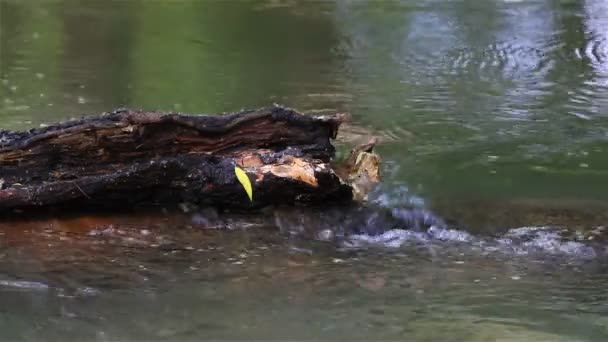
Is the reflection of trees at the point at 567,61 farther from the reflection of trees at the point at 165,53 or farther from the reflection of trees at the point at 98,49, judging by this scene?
the reflection of trees at the point at 98,49

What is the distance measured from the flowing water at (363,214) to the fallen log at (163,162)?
149mm

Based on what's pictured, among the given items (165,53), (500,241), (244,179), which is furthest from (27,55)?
(500,241)

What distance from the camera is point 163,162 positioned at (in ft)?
16.8

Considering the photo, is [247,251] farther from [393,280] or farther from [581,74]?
[581,74]

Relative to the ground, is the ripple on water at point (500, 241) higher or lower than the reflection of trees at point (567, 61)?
lower

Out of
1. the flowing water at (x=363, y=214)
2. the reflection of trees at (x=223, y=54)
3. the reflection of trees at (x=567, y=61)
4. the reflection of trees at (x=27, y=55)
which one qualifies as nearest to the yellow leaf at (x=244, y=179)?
the flowing water at (x=363, y=214)

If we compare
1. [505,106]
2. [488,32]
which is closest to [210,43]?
[488,32]

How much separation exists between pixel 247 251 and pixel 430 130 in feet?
11.7

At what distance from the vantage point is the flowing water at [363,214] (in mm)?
3801

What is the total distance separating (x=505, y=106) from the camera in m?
8.64

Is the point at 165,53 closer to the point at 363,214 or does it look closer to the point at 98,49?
the point at 98,49

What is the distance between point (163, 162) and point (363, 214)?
56.0 inches

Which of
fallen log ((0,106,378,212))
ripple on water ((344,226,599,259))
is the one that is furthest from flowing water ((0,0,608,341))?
fallen log ((0,106,378,212))

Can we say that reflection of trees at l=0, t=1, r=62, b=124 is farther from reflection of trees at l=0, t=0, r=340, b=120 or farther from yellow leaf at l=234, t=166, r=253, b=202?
yellow leaf at l=234, t=166, r=253, b=202
